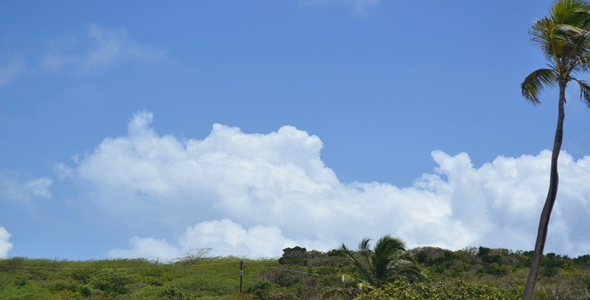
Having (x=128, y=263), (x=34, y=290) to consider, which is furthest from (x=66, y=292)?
(x=128, y=263)

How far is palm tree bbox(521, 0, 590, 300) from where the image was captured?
1327cm

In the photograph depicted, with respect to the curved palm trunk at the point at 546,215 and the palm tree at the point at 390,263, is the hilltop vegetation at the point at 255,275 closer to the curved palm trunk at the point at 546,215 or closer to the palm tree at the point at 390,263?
the palm tree at the point at 390,263

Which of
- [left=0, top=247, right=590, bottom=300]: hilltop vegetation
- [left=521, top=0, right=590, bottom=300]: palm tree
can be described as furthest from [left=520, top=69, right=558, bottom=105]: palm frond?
[left=0, top=247, right=590, bottom=300]: hilltop vegetation

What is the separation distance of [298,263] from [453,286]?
69.7ft

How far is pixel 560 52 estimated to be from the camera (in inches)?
560

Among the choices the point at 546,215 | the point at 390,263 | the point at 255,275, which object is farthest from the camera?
the point at 255,275

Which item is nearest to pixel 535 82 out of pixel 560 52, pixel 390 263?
pixel 560 52

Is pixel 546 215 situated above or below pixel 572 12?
below

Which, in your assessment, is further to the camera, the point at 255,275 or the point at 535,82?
the point at 255,275

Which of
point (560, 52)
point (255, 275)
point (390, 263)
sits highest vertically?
point (560, 52)

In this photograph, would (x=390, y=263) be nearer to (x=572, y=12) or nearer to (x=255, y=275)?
(x=572, y=12)

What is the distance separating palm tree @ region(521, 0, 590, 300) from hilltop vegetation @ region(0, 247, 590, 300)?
6.28 meters

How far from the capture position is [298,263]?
38.9 meters

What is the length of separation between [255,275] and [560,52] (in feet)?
88.3
